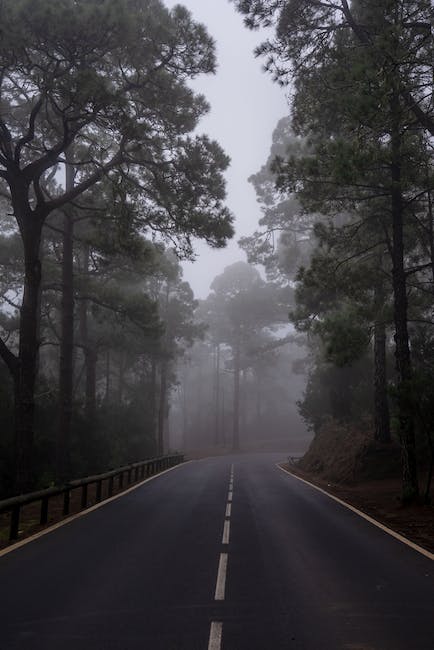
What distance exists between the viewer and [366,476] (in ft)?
68.9

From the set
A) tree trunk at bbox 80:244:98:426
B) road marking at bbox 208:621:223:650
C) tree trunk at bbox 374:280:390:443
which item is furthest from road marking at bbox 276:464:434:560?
tree trunk at bbox 80:244:98:426

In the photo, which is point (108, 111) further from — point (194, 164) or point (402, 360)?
point (402, 360)

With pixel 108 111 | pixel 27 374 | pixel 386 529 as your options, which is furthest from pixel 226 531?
pixel 108 111

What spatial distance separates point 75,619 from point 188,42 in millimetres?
14894

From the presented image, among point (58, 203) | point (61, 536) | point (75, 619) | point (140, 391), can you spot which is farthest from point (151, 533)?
point (140, 391)

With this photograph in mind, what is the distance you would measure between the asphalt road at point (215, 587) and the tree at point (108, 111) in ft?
21.9

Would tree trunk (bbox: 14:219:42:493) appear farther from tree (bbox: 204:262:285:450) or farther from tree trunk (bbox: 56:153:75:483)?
tree (bbox: 204:262:285:450)

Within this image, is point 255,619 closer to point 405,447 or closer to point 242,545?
point 242,545

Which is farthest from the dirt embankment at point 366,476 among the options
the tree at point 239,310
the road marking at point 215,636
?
the tree at point 239,310

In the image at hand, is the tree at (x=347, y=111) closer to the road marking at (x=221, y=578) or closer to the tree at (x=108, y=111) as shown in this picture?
the tree at (x=108, y=111)

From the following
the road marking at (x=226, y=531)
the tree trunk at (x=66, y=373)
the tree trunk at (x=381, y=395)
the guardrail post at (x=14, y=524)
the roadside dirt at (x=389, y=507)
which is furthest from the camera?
the tree trunk at (x=381, y=395)

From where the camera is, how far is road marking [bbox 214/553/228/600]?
6.61 meters

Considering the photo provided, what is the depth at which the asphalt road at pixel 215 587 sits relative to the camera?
5.24 meters

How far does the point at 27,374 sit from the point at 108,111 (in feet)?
24.3
